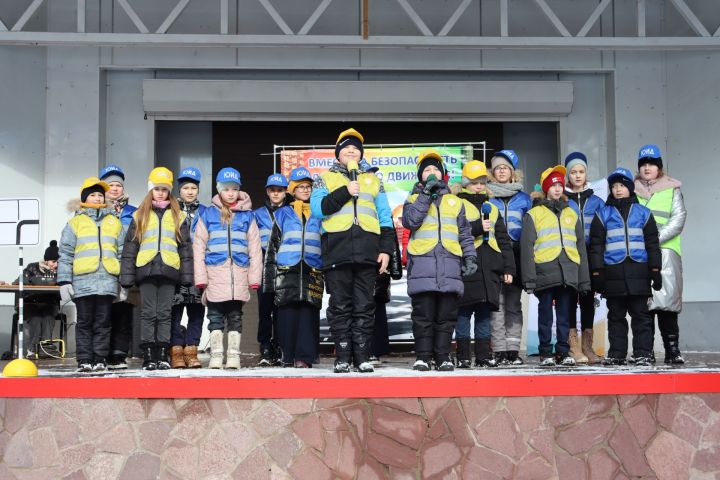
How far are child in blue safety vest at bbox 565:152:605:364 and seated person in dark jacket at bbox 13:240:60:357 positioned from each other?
6.12m

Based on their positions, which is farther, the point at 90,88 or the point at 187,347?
the point at 90,88

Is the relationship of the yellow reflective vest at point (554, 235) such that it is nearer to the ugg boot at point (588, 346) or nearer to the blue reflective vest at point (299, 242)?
the ugg boot at point (588, 346)

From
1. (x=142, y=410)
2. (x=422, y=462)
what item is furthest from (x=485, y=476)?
(x=142, y=410)

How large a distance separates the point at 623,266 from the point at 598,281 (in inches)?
10.3

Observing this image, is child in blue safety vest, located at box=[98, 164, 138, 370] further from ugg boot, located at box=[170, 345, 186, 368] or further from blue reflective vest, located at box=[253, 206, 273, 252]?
blue reflective vest, located at box=[253, 206, 273, 252]

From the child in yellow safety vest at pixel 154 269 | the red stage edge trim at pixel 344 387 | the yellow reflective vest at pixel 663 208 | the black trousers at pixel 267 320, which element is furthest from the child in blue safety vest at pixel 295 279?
the yellow reflective vest at pixel 663 208

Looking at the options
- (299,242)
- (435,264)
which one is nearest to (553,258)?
(435,264)

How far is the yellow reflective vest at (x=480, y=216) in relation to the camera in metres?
6.82

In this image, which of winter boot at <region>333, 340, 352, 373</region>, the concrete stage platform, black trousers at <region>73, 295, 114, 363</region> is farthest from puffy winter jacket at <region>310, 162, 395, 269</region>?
black trousers at <region>73, 295, 114, 363</region>

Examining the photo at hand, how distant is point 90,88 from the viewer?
11.8m

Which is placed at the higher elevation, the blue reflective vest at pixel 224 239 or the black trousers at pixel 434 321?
the blue reflective vest at pixel 224 239

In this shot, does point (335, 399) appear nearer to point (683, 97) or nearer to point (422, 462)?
point (422, 462)

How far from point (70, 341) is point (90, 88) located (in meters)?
3.30

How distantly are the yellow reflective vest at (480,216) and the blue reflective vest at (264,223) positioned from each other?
5.57 feet
